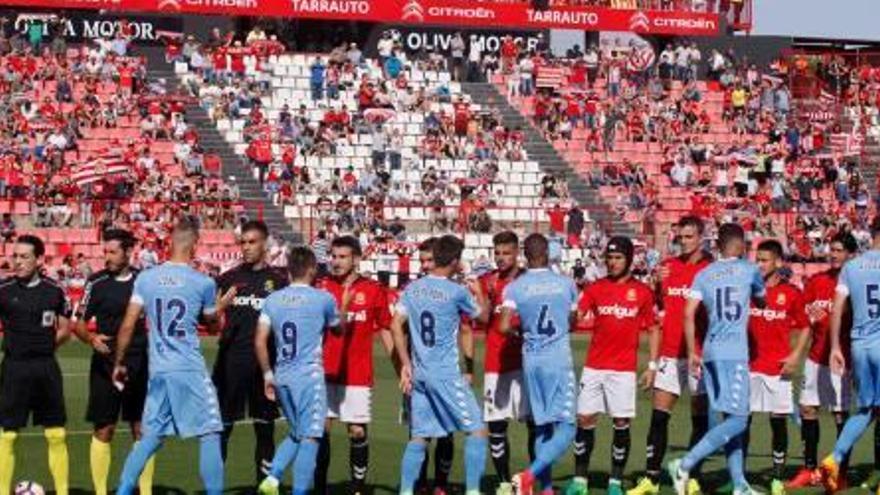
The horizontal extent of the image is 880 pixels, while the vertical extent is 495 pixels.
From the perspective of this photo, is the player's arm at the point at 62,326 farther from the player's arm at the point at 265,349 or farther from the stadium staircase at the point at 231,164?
the stadium staircase at the point at 231,164

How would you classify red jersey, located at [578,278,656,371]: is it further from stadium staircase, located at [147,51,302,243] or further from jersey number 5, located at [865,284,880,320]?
stadium staircase, located at [147,51,302,243]

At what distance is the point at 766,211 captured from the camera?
54688mm

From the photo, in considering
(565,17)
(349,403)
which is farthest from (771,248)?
(565,17)

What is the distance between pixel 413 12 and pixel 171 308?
42765 millimetres

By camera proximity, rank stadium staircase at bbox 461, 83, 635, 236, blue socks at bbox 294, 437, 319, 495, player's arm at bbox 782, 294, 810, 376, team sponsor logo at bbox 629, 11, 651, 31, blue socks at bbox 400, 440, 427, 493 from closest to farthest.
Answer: blue socks at bbox 294, 437, 319, 495, blue socks at bbox 400, 440, 427, 493, player's arm at bbox 782, 294, 810, 376, stadium staircase at bbox 461, 83, 635, 236, team sponsor logo at bbox 629, 11, 651, 31

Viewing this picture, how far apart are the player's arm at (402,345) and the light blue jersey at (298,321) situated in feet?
2.52

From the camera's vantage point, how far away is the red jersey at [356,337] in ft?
61.9

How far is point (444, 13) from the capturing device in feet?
196

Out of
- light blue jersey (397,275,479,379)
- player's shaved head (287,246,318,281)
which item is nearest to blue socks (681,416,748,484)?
light blue jersey (397,275,479,379)

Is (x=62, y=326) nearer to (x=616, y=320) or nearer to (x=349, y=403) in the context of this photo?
(x=349, y=403)

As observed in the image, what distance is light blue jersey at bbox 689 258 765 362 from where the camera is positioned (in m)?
18.4

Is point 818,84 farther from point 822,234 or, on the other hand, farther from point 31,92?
point 31,92

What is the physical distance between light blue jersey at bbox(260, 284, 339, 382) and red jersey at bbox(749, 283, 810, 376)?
16.1ft

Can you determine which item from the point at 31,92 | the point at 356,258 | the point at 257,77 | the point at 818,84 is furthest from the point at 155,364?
the point at 818,84
